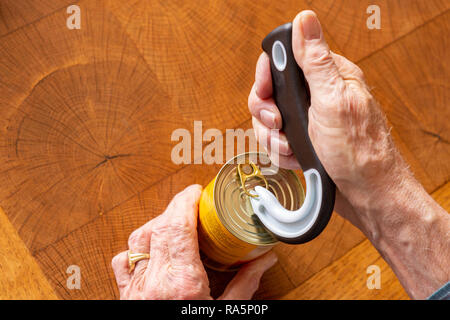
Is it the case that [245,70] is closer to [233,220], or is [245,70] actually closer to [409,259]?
[233,220]

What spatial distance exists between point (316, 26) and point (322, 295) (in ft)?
1.61

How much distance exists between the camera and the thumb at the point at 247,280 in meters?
0.78

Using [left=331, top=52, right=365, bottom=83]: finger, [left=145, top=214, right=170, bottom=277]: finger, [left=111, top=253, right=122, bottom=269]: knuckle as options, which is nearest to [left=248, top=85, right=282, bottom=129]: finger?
[left=331, top=52, right=365, bottom=83]: finger

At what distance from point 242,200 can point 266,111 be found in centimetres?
13

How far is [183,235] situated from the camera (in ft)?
2.35

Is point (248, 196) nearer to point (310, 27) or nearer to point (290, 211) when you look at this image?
point (290, 211)

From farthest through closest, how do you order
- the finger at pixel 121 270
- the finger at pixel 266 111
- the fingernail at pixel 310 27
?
the finger at pixel 121 270 < the finger at pixel 266 111 < the fingernail at pixel 310 27

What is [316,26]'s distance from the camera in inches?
22.2

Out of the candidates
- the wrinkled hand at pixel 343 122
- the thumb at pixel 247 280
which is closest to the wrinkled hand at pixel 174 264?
the thumb at pixel 247 280

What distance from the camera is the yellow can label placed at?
2.15 ft

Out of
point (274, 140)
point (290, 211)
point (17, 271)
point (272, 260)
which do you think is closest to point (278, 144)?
point (274, 140)

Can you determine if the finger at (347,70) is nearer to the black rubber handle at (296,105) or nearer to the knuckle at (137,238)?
the black rubber handle at (296,105)

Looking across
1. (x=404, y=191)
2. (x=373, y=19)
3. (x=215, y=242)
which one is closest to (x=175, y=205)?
(x=215, y=242)

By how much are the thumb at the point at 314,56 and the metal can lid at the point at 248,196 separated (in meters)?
0.14
